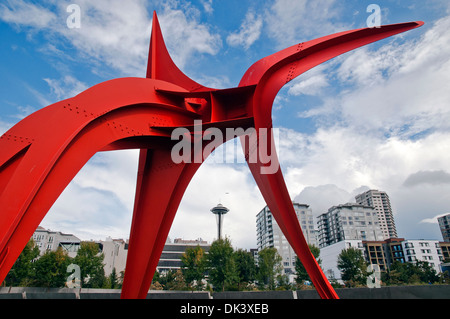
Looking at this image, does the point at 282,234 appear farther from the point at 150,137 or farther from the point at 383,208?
the point at 383,208

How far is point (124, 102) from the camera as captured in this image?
9000mm

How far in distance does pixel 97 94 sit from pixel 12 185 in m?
3.51

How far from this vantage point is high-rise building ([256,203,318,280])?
93250 mm

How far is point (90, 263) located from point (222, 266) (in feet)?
60.3

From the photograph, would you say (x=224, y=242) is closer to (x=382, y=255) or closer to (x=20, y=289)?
(x=20, y=289)

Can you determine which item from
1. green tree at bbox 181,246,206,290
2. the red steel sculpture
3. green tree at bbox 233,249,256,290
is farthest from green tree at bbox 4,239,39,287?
the red steel sculpture

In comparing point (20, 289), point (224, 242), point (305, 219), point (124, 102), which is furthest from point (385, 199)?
point (124, 102)

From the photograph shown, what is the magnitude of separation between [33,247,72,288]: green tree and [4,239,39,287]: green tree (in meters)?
0.90

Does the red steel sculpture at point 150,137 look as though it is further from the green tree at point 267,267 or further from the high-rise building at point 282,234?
the high-rise building at point 282,234

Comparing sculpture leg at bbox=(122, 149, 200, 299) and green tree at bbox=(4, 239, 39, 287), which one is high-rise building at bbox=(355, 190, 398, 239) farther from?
sculpture leg at bbox=(122, 149, 200, 299)

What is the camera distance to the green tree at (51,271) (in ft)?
127

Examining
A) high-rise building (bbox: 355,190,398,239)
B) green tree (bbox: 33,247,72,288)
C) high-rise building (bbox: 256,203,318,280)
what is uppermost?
high-rise building (bbox: 355,190,398,239)

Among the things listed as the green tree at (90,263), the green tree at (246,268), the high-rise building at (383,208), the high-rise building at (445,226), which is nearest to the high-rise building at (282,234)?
the green tree at (246,268)

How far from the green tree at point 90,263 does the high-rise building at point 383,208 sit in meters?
162
